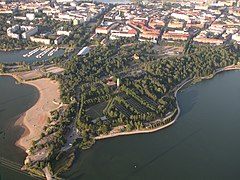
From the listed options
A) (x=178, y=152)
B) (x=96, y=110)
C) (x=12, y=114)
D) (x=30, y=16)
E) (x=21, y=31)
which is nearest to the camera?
(x=178, y=152)

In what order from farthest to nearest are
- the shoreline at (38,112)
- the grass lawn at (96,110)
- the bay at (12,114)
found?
the grass lawn at (96,110) < the shoreline at (38,112) < the bay at (12,114)

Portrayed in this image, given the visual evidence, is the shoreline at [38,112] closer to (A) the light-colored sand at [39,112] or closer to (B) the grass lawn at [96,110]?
(A) the light-colored sand at [39,112]

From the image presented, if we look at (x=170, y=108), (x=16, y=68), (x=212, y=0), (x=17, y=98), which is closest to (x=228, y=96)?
(x=170, y=108)

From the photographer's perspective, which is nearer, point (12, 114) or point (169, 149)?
point (169, 149)

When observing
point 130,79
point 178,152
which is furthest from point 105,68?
point 178,152

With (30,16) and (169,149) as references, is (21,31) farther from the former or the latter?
(169,149)

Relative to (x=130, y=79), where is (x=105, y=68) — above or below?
above

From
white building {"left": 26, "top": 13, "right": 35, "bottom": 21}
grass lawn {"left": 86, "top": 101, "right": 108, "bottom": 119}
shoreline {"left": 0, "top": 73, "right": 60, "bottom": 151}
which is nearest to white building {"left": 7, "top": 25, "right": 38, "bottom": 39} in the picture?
white building {"left": 26, "top": 13, "right": 35, "bottom": 21}

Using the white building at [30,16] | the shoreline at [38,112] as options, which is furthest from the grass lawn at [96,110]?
the white building at [30,16]
